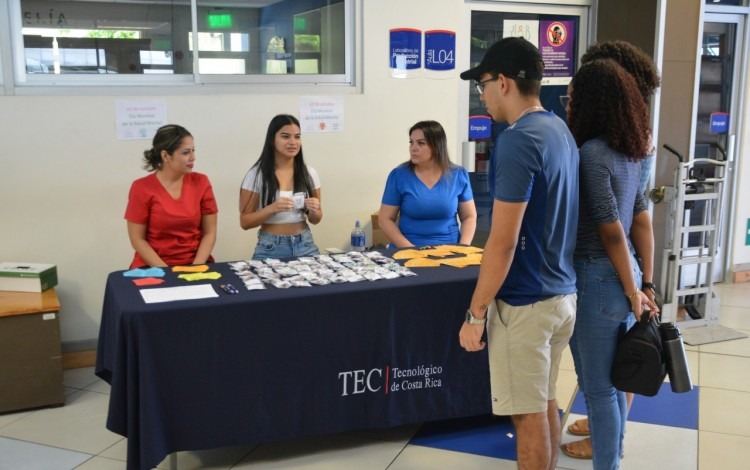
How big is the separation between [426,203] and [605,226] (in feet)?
5.01

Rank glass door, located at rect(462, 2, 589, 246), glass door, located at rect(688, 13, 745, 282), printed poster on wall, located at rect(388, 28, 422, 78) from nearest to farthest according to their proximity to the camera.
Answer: printed poster on wall, located at rect(388, 28, 422, 78)
glass door, located at rect(462, 2, 589, 246)
glass door, located at rect(688, 13, 745, 282)

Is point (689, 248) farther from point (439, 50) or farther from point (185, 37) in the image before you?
point (185, 37)

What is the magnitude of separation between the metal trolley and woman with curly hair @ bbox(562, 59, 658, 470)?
2052 millimetres

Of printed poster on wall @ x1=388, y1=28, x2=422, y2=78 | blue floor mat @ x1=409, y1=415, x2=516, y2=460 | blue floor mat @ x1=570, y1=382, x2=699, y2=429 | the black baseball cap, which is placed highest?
printed poster on wall @ x1=388, y1=28, x2=422, y2=78

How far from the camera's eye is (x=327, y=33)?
4.51 meters

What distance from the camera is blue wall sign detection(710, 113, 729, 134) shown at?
223 inches

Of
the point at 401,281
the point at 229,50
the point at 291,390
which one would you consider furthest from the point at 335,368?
the point at 229,50

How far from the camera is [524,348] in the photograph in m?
2.16

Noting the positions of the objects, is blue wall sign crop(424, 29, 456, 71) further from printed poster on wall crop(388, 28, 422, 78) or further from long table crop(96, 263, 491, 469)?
long table crop(96, 263, 491, 469)

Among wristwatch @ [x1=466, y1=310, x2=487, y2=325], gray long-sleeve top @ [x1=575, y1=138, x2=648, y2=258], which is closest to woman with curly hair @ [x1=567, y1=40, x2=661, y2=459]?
gray long-sleeve top @ [x1=575, y1=138, x2=648, y2=258]

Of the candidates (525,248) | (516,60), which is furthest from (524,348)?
(516,60)

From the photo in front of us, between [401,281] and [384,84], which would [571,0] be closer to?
[384,84]

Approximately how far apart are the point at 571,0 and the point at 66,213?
371 cm

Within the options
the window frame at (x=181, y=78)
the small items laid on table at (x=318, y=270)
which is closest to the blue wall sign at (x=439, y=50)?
the window frame at (x=181, y=78)
